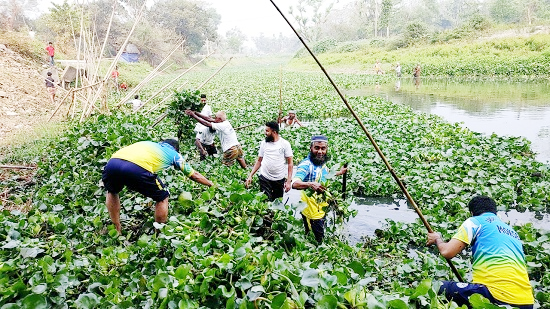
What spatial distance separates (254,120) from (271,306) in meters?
11.2

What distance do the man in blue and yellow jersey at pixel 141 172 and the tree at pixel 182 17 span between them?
4831 centimetres

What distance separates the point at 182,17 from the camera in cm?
5112

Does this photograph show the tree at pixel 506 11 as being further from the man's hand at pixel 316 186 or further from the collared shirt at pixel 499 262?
the collared shirt at pixel 499 262

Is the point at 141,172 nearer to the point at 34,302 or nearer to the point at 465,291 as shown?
the point at 34,302

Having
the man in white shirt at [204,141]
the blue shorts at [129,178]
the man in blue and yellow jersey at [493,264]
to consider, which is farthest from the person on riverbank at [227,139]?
the man in blue and yellow jersey at [493,264]

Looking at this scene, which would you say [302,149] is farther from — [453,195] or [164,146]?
[164,146]

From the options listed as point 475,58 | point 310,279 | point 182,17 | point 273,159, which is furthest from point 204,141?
point 182,17

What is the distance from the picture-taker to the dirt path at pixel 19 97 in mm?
12078

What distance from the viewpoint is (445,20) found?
7681cm

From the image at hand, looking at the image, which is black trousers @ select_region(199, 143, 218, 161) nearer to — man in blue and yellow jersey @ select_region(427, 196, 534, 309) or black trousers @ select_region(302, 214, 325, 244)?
black trousers @ select_region(302, 214, 325, 244)

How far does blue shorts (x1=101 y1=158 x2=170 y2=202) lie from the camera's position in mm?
4426

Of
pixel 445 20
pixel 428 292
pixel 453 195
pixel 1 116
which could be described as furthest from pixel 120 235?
pixel 445 20

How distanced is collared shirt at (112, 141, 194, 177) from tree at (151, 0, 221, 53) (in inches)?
1900

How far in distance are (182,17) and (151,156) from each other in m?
50.8
